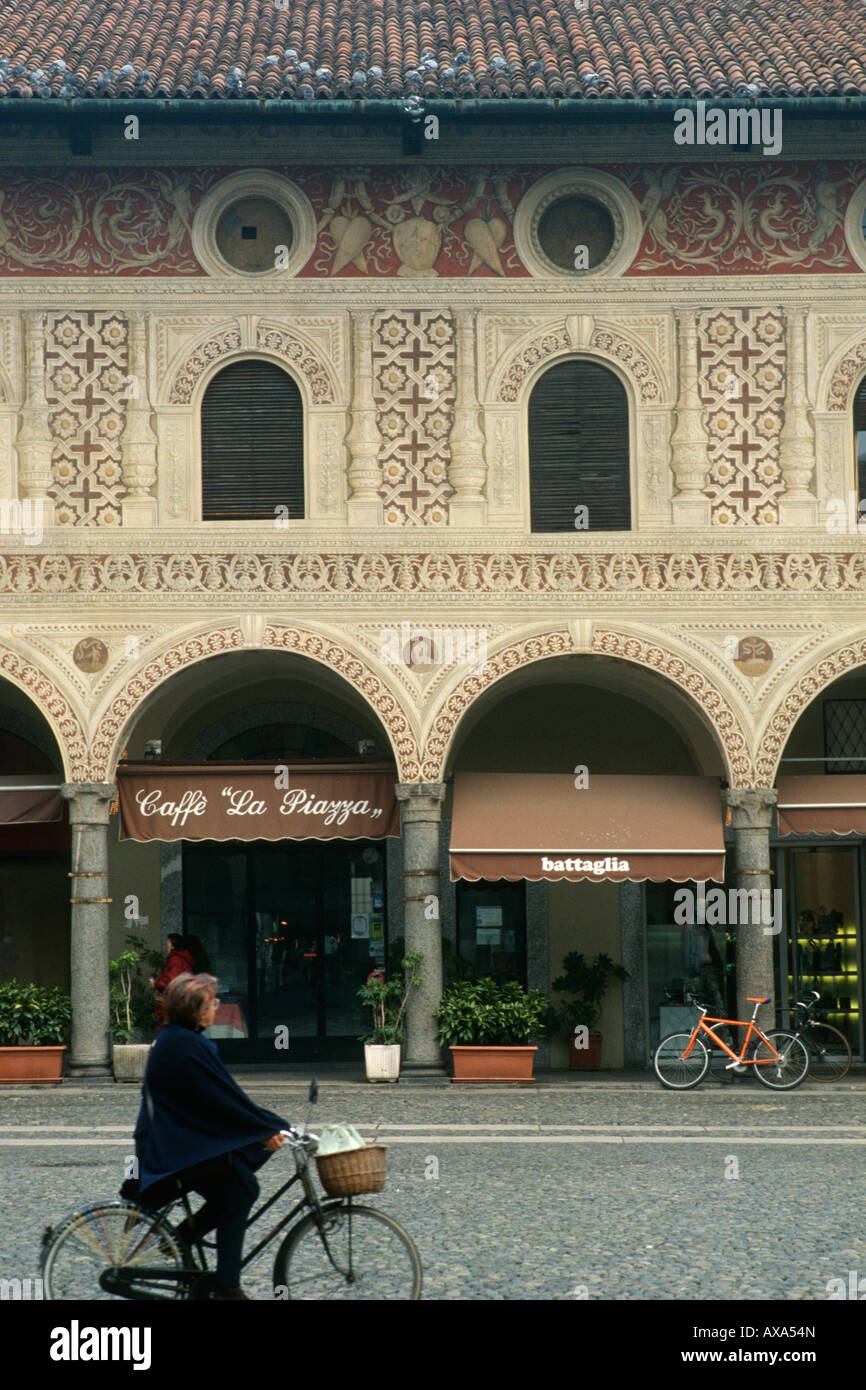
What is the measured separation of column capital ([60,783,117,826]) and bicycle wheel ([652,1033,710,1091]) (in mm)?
6125

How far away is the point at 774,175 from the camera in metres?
18.2

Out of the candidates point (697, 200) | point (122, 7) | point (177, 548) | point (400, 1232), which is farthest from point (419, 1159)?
point (122, 7)

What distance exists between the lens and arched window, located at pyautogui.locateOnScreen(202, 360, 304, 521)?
18.0 m

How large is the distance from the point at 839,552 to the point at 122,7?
415 inches

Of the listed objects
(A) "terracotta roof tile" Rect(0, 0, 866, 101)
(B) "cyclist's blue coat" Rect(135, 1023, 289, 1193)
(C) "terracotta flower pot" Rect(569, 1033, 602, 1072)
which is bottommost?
(C) "terracotta flower pot" Rect(569, 1033, 602, 1072)

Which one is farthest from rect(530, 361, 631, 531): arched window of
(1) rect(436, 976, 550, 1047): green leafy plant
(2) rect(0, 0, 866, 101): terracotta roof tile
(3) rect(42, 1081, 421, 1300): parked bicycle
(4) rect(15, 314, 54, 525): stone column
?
(3) rect(42, 1081, 421, 1300): parked bicycle

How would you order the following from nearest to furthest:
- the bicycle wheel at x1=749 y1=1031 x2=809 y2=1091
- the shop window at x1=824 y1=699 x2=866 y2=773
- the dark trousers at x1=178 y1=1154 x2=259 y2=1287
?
the dark trousers at x1=178 y1=1154 x2=259 y2=1287
the bicycle wheel at x1=749 y1=1031 x2=809 y2=1091
the shop window at x1=824 y1=699 x2=866 y2=773

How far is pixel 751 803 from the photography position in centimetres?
1784

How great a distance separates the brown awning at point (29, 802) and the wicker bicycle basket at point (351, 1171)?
11887mm

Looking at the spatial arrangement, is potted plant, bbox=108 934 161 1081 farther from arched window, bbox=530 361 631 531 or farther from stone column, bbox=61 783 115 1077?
arched window, bbox=530 361 631 531

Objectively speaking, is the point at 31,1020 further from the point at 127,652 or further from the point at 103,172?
the point at 103,172

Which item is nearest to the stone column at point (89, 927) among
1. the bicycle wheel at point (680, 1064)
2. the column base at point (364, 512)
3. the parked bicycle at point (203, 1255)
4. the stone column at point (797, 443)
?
the column base at point (364, 512)

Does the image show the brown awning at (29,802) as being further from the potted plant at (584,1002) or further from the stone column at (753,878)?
the stone column at (753,878)

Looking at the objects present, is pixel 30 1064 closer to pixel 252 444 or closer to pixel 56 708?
pixel 56 708
